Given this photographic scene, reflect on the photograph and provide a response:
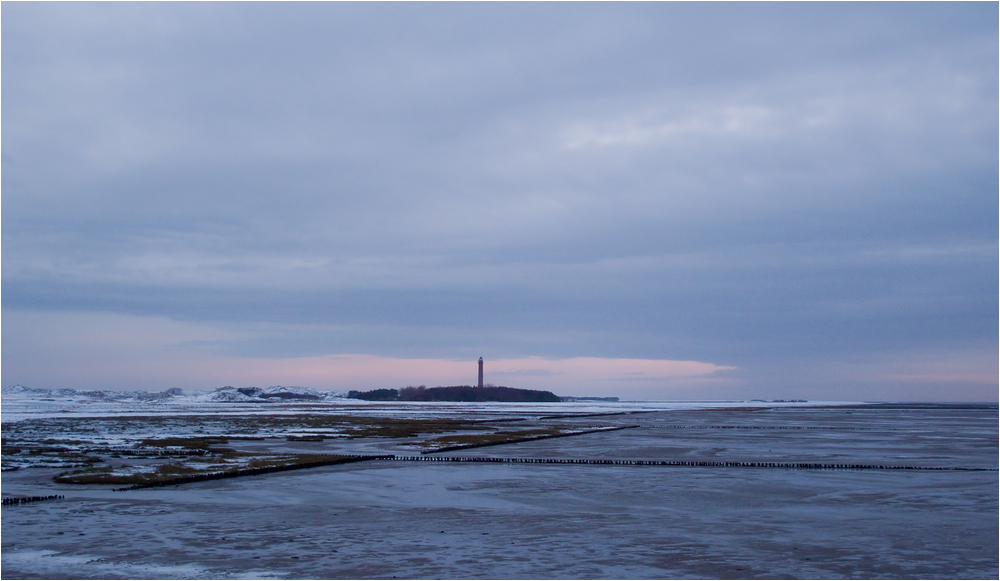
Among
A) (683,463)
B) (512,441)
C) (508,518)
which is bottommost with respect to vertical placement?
(512,441)

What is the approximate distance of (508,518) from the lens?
1870cm

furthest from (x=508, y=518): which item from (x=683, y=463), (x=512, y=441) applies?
(x=512, y=441)

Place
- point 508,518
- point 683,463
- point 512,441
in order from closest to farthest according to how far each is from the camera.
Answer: point 508,518 → point 683,463 → point 512,441

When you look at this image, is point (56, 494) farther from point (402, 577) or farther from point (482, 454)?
point (482, 454)

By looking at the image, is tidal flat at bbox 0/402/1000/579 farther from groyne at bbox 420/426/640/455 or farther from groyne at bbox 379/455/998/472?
groyne at bbox 420/426/640/455

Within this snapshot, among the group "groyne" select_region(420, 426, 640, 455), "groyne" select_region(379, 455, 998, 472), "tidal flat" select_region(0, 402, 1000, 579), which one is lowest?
"groyne" select_region(420, 426, 640, 455)

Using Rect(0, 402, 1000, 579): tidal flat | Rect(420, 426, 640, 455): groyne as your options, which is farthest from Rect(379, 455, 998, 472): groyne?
Rect(420, 426, 640, 455): groyne

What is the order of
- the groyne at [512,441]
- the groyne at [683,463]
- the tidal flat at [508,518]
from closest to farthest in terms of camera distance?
the tidal flat at [508,518], the groyne at [683,463], the groyne at [512,441]

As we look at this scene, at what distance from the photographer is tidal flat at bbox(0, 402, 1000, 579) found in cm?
1391

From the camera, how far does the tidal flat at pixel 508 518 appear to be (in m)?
13.9

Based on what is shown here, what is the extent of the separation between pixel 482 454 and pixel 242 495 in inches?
630

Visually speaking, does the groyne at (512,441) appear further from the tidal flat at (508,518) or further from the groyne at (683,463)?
the tidal flat at (508,518)

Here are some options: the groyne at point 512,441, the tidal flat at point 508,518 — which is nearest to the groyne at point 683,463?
the tidal flat at point 508,518

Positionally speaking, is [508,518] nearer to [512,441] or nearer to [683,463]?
[683,463]
